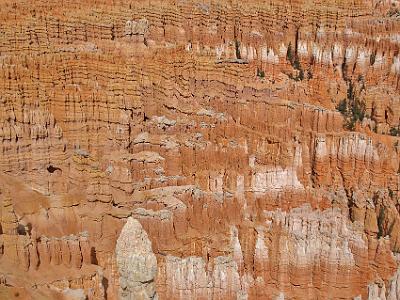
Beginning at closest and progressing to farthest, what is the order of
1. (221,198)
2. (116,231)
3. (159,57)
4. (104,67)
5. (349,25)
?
(116,231) < (221,198) < (104,67) < (159,57) < (349,25)

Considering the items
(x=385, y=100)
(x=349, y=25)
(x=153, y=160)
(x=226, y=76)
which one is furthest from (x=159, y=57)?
(x=349, y=25)

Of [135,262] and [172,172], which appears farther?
[172,172]

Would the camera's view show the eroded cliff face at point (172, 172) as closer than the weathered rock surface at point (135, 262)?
No

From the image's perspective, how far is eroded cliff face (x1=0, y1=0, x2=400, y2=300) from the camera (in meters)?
15.0

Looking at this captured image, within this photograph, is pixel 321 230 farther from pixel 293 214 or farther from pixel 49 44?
pixel 49 44

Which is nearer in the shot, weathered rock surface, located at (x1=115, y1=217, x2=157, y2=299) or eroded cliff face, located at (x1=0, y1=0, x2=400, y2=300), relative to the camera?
weathered rock surface, located at (x1=115, y1=217, x2=157, y2=299)

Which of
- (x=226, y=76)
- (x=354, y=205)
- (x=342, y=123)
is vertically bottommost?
(x=354, y=205)

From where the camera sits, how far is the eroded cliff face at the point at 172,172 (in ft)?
49.4

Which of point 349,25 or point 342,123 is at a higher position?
point 349,25

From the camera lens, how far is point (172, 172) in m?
17.8

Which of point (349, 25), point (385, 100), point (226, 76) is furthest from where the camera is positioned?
point (349, 25)

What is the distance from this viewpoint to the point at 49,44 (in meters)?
21.3

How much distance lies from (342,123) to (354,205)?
411cm

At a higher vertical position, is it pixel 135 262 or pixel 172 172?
pixel 135 262
